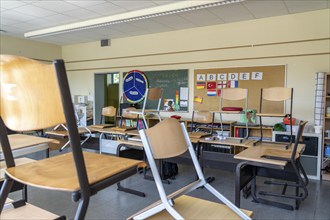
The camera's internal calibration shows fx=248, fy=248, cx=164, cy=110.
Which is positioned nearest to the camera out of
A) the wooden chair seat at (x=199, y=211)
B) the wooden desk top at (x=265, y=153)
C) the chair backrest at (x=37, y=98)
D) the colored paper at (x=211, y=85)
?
the chair backrest at (x=37, y=98)

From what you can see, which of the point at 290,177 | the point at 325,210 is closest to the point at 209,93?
the point at 290,177

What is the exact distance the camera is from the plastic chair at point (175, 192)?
1.02 m

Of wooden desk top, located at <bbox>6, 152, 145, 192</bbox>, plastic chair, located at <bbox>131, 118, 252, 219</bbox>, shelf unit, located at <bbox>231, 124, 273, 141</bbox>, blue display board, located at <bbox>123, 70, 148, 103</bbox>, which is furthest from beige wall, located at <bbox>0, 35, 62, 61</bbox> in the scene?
plastic chair, located at <bbox>131, 118, 252, 219</bbox>

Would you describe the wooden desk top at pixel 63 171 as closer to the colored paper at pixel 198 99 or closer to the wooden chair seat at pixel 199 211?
the wooden chair seat at pixel 199 211

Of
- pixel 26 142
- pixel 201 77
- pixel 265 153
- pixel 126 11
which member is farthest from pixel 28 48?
pixel 265 153

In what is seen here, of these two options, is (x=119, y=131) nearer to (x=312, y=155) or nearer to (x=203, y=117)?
(x=203, y=117)

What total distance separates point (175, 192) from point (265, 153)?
6.44ft

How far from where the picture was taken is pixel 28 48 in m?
7.35

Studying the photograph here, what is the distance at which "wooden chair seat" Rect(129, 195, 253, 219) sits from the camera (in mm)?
1148

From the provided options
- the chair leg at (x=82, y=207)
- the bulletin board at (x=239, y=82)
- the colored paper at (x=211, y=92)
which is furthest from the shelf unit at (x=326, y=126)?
the chair leg at (x=82, y=207)

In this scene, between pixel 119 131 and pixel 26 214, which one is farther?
pixel 119 131

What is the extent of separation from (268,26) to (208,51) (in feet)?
4.37

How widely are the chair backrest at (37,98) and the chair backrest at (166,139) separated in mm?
397

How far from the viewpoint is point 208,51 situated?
223 inches
